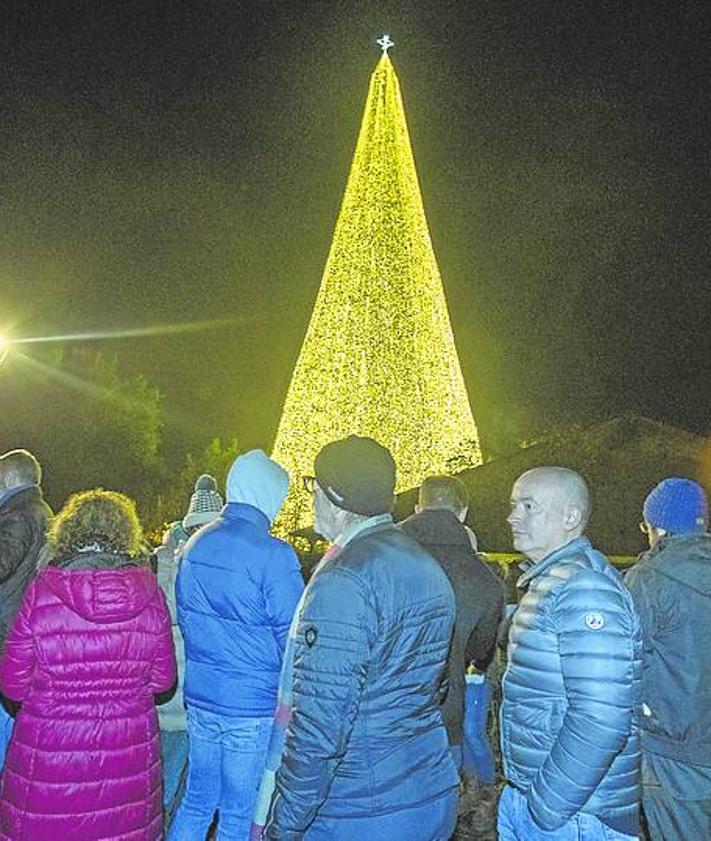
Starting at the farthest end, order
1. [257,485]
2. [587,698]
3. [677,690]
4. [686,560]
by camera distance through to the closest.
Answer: [257,485]
[686,560]
[677,690]
[587,698]

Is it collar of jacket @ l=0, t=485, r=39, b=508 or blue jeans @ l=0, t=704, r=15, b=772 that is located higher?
collar of jacket @ l=0, t=485, r=39, b=508

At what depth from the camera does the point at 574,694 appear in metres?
2.33

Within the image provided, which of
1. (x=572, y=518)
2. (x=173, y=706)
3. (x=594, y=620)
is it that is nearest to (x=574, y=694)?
(x=594, y=620)

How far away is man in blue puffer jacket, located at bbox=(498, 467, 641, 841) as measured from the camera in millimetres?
2307

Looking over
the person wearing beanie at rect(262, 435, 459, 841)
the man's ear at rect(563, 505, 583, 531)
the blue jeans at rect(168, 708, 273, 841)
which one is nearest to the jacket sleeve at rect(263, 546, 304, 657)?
the blue jeans at rect(168, 708, 273, 841)

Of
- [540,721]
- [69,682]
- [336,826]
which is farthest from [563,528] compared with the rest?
[69,682]

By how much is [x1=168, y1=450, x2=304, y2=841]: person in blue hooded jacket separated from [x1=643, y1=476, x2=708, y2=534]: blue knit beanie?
1.61 meters

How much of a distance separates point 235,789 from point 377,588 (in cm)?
171

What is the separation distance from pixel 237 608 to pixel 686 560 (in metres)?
1.91

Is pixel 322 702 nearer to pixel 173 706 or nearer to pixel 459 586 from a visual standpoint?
pixel 459 586

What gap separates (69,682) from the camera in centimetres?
300

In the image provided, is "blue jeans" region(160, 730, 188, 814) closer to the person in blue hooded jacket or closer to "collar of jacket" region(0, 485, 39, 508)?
the person in blue hooded jacket

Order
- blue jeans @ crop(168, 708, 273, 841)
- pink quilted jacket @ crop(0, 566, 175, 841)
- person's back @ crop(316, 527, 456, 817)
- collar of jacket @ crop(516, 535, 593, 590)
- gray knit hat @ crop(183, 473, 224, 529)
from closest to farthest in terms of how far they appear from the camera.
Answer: person's back @ crop(316, 527, 456, 817), collar of jacket @ crop(516, 535, 593, 590), pink quilted jacket @ crop(0, 566, 175, 841), blue jeans @ crop(168, 708, 273, 841), gray knit hat @ crop(183, 473, 224, 529)

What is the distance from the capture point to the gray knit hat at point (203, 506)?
4.88 m
